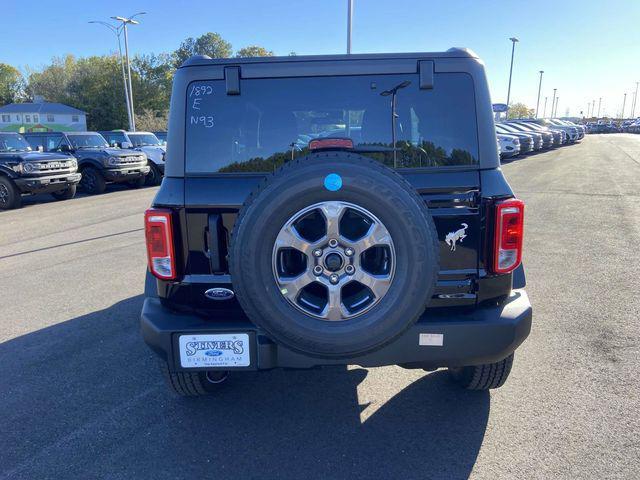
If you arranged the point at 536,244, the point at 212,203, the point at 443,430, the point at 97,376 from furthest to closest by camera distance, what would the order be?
the point at 536,244 → the point at 97,376 → the point at 443,430 → the point at 212,203

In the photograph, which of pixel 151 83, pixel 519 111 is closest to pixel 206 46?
pixel 151 83

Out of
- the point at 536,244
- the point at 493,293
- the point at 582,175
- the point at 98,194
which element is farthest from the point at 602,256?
the point at 98,194

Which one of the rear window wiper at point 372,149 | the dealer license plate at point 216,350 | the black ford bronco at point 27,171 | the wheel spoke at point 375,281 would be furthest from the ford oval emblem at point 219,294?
the black ford bronco at point 27,171

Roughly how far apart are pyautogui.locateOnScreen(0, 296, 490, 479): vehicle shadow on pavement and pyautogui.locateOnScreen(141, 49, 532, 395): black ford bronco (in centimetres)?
52

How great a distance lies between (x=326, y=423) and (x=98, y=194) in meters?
13.6

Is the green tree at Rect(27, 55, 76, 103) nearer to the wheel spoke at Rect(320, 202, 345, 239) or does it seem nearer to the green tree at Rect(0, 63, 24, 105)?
the green tree at Rect(0, 63, 24, 105)

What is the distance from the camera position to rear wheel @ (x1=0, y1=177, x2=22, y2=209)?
11750 millimetres

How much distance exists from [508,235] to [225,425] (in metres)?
1.95

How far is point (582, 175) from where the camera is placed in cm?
1620

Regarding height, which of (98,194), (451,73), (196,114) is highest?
(451,73)

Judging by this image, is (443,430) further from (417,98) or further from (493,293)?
(417,98)

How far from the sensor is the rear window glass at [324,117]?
2.70 metres

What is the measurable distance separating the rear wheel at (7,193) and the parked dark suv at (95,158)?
2.49 meters

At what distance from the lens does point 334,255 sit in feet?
7.43
